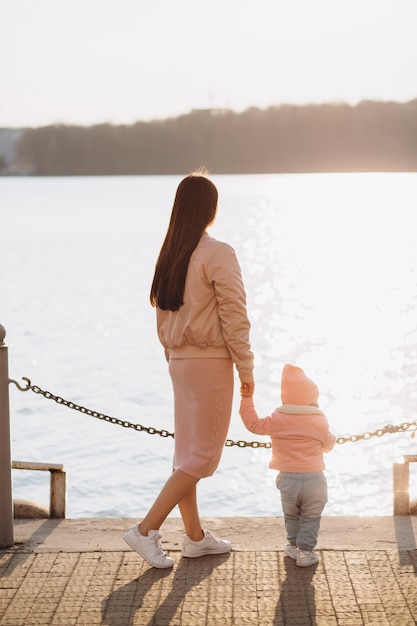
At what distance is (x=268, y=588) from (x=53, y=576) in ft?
3.64

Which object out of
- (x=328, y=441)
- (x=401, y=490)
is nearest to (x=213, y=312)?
(x=328, y=441)

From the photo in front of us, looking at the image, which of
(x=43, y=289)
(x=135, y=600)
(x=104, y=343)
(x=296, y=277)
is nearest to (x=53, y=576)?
(x=135, y=600)

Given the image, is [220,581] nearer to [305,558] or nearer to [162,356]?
[305,558]

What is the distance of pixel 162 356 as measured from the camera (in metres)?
30.1

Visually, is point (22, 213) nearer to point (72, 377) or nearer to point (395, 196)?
point (395, 196)

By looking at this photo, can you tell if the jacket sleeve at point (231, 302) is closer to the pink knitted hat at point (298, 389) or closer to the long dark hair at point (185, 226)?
the long dark hair at point (185, 226)

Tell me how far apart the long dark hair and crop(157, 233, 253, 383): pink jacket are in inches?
1.4

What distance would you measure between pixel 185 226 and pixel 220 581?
1.80 meters

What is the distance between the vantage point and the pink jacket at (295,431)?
5098mm

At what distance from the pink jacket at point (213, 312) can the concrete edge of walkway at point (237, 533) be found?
3.83ft

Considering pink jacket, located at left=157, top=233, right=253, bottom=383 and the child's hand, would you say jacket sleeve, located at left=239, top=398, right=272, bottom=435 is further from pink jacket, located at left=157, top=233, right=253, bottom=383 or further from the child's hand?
pink jacket, located at left=157, top=233, right=253, bottom=383

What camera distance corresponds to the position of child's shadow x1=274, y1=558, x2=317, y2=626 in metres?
4.62

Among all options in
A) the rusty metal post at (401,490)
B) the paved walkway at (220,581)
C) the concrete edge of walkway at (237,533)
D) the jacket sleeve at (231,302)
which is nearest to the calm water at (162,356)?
the rusty metal post at (401,490)

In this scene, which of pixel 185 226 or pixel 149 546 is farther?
pixel 149 546
